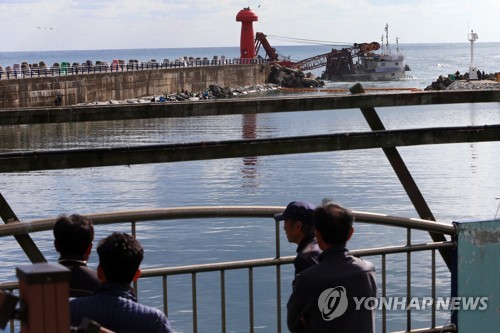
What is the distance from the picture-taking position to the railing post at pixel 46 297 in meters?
1.95

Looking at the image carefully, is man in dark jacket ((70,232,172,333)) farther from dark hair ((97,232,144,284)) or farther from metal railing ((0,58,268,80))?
metal railing ((0,58,268,80))

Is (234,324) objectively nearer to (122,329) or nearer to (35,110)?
(35,110)

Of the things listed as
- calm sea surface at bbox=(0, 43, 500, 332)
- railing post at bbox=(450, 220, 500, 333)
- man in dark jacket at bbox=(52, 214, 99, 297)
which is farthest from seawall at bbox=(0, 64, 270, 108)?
man in dark jacket at bbox=(52, 214, 99, 297)

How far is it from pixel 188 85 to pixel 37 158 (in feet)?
232

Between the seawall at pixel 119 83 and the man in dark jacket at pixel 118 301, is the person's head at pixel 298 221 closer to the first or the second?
the man in dark jacket at pixel 118 301

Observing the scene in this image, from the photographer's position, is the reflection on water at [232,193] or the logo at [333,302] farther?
the reflection on water at [232,193]

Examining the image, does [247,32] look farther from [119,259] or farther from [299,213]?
[119,259]

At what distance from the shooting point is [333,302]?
328 cm

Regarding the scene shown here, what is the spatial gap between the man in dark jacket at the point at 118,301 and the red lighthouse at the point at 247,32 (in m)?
89.1

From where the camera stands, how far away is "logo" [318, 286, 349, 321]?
3.24 metres

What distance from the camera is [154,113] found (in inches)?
172

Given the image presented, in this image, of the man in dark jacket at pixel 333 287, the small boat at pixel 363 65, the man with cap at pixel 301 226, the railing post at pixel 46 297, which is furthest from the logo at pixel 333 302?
the small boat at pixel 363 65

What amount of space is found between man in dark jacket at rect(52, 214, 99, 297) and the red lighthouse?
88788 millimetres

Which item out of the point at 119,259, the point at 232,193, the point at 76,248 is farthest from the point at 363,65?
the point at 119,259
